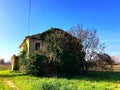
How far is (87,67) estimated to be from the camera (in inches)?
1583

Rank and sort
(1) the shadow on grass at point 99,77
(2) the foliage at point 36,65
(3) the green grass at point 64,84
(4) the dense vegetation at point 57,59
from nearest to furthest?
1. (3) the green grass at point 64,84
2. (1) the shadow on grass at point 99,77
3. (2) the foliage at point 36,65
4. (4) the dense vegetation at point 57,59

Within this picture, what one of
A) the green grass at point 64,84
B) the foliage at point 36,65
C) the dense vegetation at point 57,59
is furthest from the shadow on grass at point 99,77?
the foliage at point 36,65

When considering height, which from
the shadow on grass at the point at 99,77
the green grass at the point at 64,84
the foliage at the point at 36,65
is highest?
the foliage at the point at 36,65

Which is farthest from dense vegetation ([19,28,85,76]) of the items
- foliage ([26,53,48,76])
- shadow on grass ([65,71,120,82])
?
shadow on grass ([65,71,120,82])

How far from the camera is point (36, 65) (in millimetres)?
35844

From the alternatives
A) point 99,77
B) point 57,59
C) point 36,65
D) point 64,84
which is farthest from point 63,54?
point 64,84

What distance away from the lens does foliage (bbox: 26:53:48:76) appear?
35469 mm

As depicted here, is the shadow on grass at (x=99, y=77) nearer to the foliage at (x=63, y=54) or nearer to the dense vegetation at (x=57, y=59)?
the foliage at (x=63, y=54)

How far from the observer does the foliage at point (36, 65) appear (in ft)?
116

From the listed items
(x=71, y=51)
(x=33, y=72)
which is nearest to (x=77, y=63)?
(x=71, y=51)

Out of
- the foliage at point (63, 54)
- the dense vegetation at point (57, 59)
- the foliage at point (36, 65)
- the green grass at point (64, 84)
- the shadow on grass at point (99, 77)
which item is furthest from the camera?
the foliage at point (63, 54)

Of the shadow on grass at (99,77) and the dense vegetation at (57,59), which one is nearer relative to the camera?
the shadow on grass at (99,77)

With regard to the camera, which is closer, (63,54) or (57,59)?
(63,54)

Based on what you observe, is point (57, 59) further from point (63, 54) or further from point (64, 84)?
point (64, 84)
